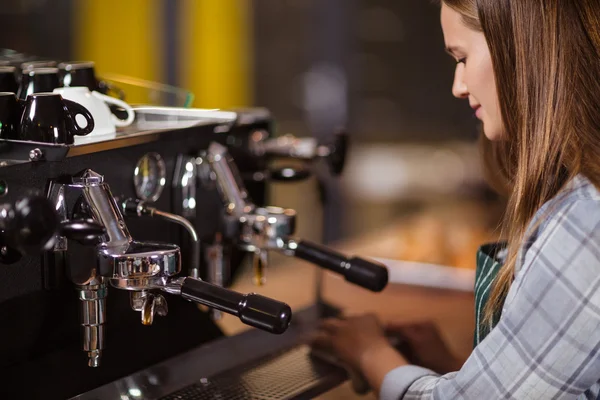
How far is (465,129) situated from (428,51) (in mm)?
449

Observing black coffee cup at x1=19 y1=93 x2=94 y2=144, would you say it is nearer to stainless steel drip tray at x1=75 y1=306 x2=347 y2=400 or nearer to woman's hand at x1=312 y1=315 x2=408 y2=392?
stainless steel drip tray at x1=75 y1=306 x2=347 y2=400

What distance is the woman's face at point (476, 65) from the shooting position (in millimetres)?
930

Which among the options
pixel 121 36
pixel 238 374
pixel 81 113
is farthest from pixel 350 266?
pixel 121 36

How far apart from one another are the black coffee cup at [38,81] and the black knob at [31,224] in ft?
0.98

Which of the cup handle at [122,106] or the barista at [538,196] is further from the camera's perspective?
the cup handle at [122,106]

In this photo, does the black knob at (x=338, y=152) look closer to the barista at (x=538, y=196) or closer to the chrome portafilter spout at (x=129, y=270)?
the barista at (x=538, y=196)

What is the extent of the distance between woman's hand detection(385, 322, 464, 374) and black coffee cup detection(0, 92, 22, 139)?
66 cm

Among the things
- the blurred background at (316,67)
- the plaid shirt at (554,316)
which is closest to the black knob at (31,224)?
the plaid shirt at (554,316)

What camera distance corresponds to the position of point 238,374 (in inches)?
44.0

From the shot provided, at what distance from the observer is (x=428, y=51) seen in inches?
153

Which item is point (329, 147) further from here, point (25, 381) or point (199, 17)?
point (199, 17)

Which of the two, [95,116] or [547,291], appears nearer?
[547,291]

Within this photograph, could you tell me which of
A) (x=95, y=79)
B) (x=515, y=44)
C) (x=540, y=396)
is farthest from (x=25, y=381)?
(x=515, y=44)

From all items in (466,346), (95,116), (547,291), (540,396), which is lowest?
(466,346)
